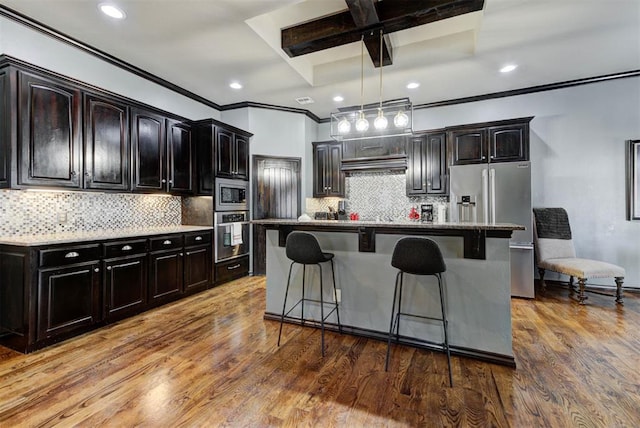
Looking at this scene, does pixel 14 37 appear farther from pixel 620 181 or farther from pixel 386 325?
pixel 620 181

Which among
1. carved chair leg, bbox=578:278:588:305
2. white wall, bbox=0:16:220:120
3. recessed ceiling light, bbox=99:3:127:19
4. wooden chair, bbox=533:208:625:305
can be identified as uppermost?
recessed ceiling light, bbox=99:3:127:19

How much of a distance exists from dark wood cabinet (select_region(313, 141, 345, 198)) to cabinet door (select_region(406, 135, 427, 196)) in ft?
4.19

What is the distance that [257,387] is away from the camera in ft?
6.59

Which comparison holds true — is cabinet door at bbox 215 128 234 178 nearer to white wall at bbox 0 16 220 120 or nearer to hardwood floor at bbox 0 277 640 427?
white wall at bbox 0 16 220 120

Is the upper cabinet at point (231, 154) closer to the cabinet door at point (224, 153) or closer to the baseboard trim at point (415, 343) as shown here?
the cabinet door at point (224, 153)

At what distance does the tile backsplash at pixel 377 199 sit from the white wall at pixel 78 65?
3.04 meters

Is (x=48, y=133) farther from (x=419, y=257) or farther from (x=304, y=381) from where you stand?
(x=419, y=257)

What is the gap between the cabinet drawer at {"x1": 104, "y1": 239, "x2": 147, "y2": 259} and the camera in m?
2.98

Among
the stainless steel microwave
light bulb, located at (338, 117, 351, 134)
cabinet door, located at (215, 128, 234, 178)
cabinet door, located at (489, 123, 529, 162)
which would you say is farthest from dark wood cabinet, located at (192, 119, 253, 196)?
cabinet door, located at (489, 123, 529, 162)

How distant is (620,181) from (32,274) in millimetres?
7012

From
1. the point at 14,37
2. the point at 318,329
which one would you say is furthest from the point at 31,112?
the point at 318,329

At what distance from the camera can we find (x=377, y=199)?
18.3ft

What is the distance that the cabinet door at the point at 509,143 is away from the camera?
4.14 meters

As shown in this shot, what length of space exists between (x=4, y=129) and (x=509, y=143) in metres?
5.75
